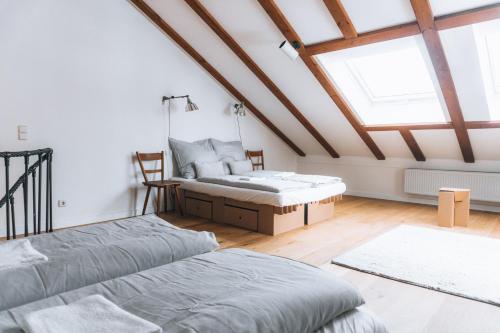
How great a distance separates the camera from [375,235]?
3791 mm

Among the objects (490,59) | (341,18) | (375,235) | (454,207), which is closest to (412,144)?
(454,207)

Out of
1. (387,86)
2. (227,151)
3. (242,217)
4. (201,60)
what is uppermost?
(201,60)

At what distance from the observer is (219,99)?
546 cm

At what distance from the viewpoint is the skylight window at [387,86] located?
14.7ft

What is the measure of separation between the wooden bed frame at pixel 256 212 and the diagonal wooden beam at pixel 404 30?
1735 millimetres

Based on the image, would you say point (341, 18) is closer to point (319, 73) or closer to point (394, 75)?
point (319, 73)

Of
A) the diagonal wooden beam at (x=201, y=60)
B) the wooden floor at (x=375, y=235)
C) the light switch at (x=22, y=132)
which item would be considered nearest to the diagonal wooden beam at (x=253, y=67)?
the diagonal wooden beam at (x=201, y=60)

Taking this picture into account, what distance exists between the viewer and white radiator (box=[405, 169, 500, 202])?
4781 millimetres

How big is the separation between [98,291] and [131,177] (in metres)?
3.31

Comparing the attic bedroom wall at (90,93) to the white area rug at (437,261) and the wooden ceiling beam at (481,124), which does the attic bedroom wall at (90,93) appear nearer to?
the white area rug at (437,261)

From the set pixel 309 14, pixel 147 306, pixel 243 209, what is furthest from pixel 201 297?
pixel 309 14

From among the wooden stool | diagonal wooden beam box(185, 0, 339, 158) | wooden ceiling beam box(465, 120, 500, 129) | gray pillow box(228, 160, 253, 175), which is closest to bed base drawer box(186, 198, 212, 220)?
gray pillow box(228, 160, 253, 175)

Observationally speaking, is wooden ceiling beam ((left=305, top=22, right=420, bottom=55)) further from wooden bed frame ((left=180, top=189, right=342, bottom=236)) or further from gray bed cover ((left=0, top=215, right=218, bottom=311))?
gray bed cover ((left=0, top=215, right=218, bottom=311))

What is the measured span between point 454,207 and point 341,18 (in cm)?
252
